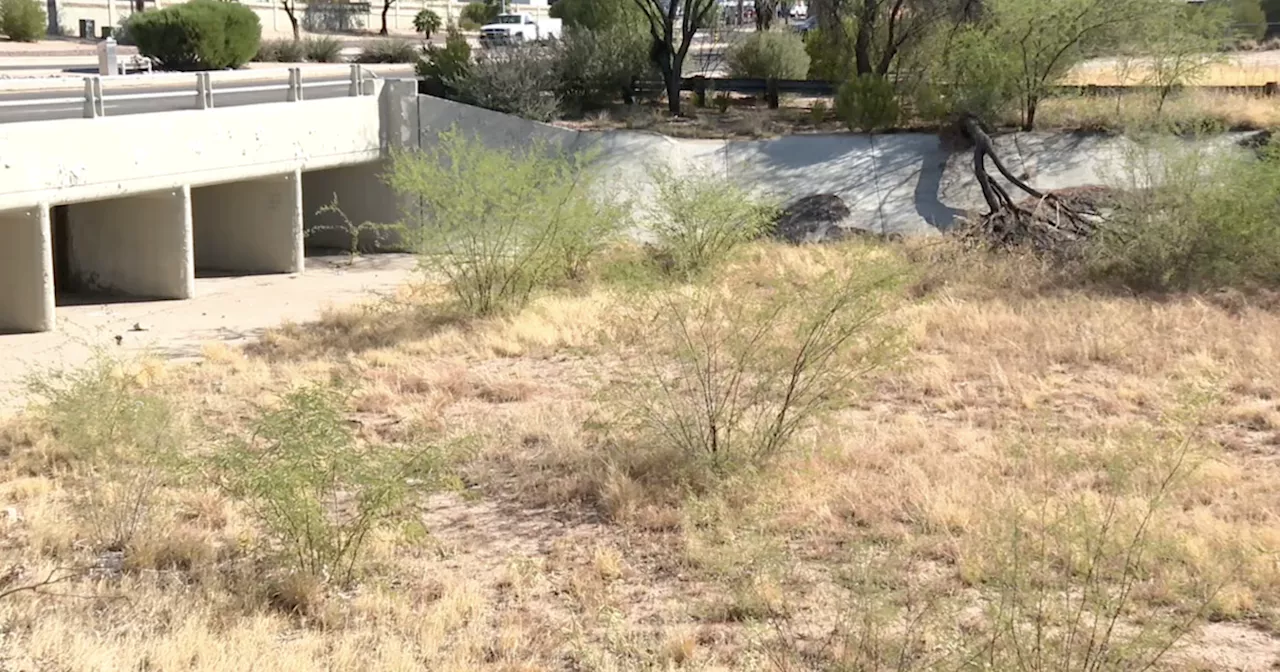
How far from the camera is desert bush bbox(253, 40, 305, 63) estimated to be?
155ft

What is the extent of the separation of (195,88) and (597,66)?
10049 mm

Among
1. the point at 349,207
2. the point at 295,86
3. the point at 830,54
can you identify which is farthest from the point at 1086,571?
the point at 830,54

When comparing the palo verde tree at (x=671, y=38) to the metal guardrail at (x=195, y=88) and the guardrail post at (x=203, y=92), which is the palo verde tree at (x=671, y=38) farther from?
the guardrail post at (x=203, y=92)

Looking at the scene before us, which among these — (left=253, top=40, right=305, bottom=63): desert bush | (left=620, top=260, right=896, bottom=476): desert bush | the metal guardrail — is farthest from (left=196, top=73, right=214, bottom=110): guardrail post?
(left=253, top=40, right=305, bottom=63): desert bush

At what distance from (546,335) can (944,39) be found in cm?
1418

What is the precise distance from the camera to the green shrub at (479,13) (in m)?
81.1

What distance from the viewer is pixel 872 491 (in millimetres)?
10023

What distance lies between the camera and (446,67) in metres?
27.8

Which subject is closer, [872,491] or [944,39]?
[872,491]

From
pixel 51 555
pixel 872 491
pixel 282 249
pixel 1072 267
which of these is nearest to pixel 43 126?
pixel 282 249

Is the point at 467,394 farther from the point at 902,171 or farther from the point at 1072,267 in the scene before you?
the point at 902,171

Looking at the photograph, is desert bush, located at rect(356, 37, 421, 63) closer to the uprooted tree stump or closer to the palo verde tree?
the palo verde tree

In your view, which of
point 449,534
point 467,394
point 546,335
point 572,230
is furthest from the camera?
point 572,230

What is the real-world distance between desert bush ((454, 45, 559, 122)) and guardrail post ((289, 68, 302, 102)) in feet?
15.4
